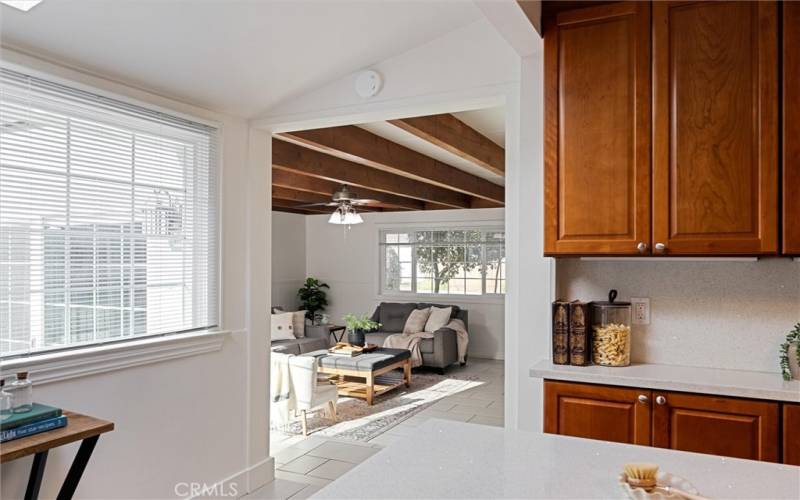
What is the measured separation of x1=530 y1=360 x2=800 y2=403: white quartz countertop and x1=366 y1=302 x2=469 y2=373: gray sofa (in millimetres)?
4831

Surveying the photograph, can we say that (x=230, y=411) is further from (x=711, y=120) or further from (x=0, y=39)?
(x=711, y=120)

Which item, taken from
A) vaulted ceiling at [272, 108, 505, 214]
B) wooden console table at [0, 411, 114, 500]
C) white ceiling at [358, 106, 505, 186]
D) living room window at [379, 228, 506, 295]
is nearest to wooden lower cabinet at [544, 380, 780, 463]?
wooden console table at [0, 411, 114, 500]

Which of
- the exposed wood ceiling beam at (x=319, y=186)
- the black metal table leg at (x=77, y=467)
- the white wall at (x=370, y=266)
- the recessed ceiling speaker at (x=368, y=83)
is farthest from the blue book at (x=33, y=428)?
the white wall at (x=370, y=266)

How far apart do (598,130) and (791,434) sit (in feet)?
4.29

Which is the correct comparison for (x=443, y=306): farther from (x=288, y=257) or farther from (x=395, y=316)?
(x=288, y=257)

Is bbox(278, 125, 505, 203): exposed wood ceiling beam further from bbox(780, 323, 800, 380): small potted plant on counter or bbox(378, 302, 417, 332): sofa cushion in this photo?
bbox(780, 323, 800, 380): small potted plant on counter

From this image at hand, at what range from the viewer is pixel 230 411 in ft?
11.1

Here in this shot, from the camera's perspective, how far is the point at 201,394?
317 centimetres

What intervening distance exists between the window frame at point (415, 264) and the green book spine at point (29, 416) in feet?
22.6

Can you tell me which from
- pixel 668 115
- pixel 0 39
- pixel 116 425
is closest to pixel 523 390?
pixel 668 115

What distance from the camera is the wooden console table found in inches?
72.7

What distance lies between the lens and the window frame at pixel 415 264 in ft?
28.0

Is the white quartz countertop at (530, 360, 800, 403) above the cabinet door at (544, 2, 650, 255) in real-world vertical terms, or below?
below

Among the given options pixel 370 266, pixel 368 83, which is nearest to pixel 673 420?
pixel 368 83
